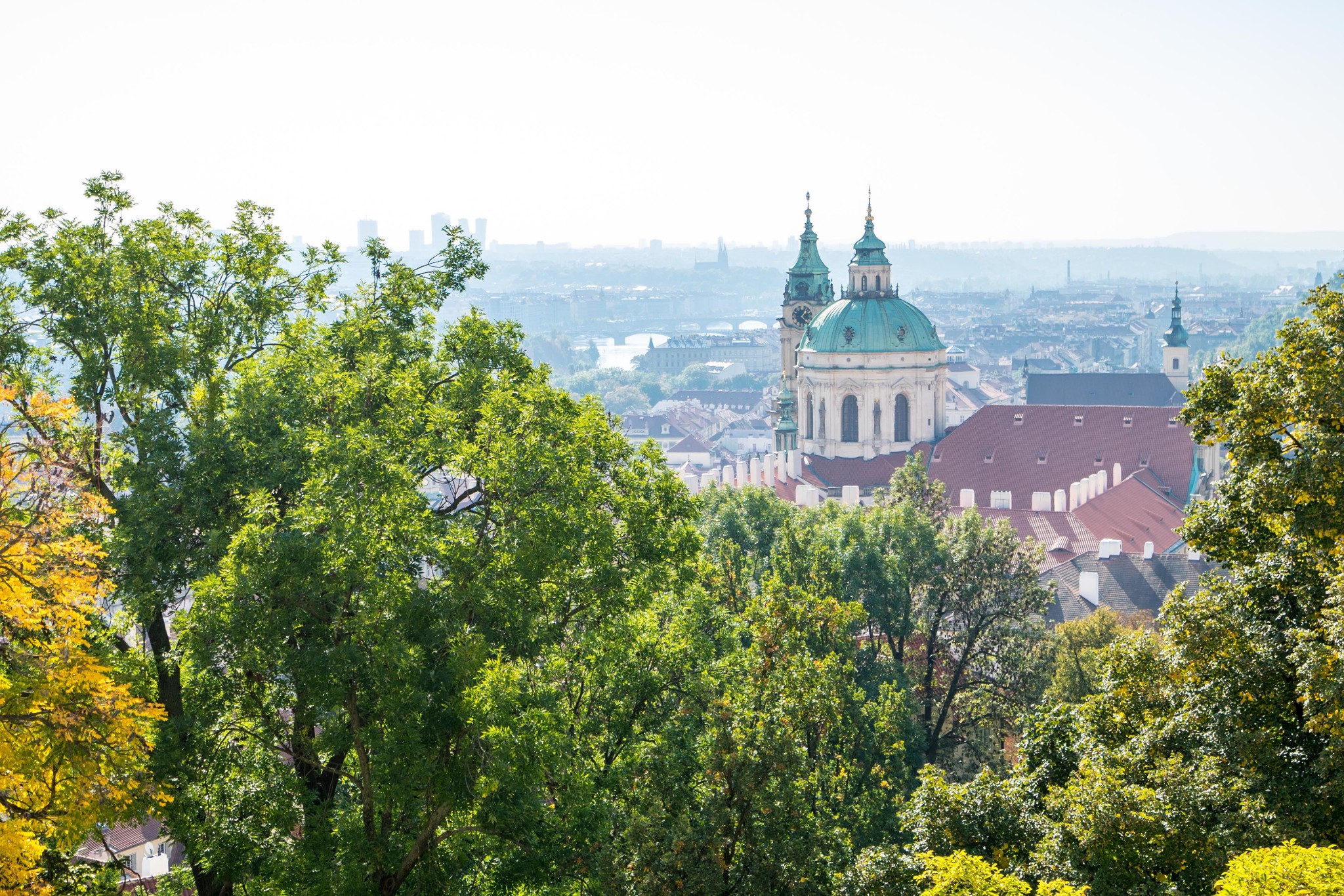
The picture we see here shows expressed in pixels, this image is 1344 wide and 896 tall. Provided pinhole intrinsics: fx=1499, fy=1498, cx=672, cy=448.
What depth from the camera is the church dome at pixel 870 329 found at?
85.1m

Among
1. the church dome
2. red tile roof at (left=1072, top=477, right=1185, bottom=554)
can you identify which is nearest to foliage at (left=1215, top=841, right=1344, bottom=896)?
red tile roof at (left=1072, top=477, right=1185, bottom=554)

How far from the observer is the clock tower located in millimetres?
94125

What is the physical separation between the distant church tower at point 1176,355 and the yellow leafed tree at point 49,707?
123428 millimetres

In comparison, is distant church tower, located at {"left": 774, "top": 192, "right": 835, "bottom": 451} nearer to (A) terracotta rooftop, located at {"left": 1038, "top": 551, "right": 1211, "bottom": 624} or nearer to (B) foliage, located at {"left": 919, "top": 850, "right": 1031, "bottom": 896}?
(A) terracotta rooftop, located at {"left": 1038, "top": 551, "right": 1211, "bottom": 624}

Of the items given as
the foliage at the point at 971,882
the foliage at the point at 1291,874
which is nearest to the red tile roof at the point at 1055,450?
the foliage at the point at 971,882

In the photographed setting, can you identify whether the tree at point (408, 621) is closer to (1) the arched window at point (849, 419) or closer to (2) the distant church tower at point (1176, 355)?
(1) the arched window at point (849, 419)

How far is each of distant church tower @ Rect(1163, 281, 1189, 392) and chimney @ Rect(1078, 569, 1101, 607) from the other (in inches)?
2850

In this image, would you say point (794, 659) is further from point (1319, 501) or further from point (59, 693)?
point (59, 693)

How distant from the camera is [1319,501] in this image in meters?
17.9

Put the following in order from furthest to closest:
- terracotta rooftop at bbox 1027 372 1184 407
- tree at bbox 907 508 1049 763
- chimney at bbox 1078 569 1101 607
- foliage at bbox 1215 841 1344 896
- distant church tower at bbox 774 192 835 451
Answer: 1. terracotta rooftop at bbox 1027 372 1184 407
2. distant church tower at bbox 774 192 835 451
3. chimney at bbox 1078 569 1101 607
4. tree at bbox 907 508 1049 763
5. foliage at bbox 1215 841 1344 896

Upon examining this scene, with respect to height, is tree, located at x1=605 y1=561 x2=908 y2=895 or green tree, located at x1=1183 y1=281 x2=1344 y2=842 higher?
green tree, located at x1=1183 y1=281 x2=1344 y2=842

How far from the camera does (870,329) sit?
85.1 m

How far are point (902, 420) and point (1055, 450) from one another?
9.02 m

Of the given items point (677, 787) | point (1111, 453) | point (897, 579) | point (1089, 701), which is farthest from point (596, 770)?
point (1111, 453)
